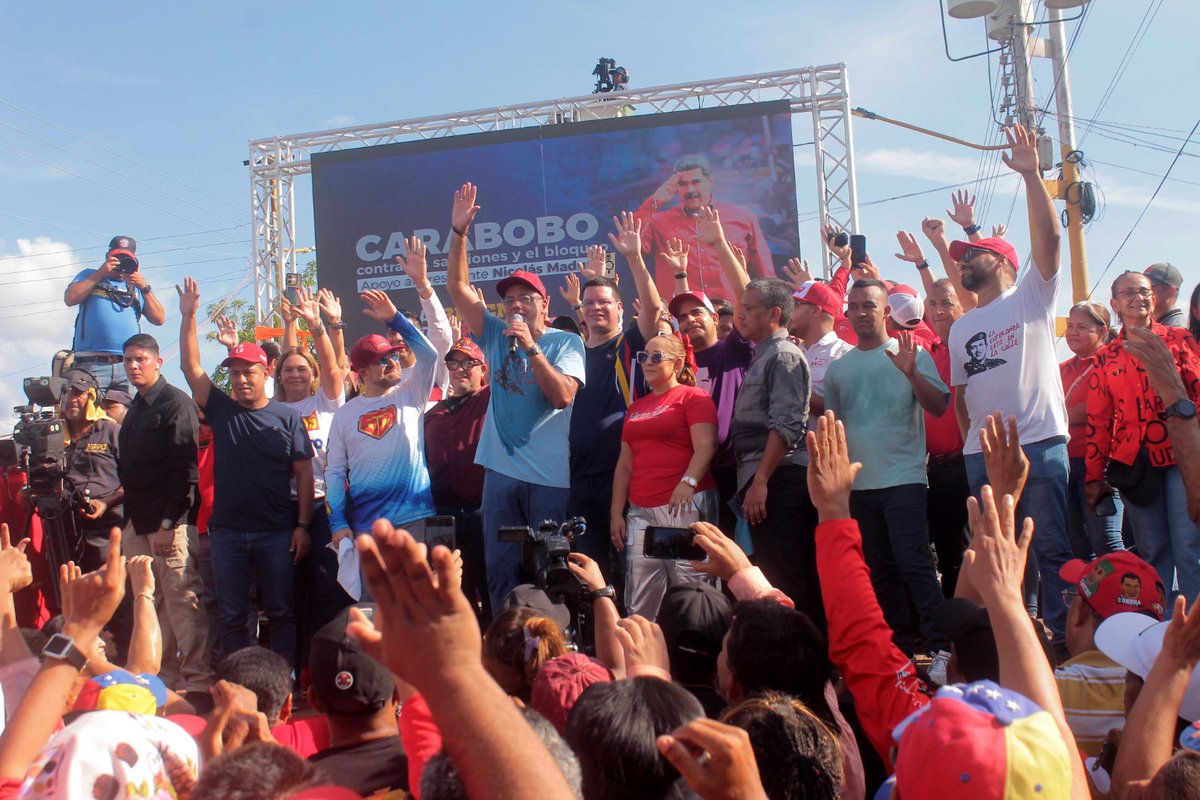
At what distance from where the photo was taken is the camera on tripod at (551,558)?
12.8ft

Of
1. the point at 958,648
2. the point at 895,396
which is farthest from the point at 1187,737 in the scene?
the point at 895,396

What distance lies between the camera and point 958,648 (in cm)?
287

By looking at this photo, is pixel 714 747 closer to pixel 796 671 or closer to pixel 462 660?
pixel 462 660

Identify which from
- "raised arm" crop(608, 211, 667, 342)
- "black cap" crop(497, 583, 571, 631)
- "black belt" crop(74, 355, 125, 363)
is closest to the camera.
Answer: "black cap" crop(497, 583, 571, 631)

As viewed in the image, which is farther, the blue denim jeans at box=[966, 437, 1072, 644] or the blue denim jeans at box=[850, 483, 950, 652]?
the blue denim jeans at box=[850, 483, 950, 652]

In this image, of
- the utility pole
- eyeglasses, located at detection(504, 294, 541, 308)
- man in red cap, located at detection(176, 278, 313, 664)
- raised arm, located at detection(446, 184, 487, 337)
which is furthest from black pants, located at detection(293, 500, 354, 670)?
the utility pole

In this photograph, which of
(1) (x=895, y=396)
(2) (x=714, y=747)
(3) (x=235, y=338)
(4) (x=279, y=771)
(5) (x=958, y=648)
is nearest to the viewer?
(2) (x=714, y=747)

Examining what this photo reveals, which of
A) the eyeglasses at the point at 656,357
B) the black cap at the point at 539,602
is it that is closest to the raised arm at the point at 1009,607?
the black cap at the point at 539,602

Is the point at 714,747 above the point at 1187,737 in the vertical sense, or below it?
above

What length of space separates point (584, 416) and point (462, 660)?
3.93 meters

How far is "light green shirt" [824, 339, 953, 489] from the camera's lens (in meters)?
4.66

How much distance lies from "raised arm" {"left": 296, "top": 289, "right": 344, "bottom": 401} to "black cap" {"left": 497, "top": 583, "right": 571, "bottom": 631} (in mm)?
2589

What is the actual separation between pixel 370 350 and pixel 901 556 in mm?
2948

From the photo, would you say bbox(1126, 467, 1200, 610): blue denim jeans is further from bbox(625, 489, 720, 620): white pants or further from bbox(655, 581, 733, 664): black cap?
bbox(655, 581, 733, 664): black cap
